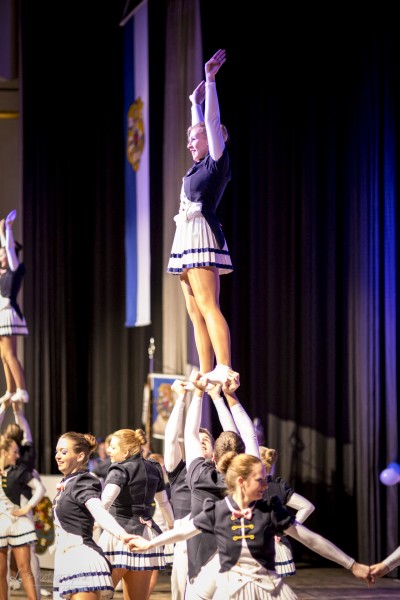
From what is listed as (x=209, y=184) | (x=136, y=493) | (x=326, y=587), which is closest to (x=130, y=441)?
(x=136, y=493)

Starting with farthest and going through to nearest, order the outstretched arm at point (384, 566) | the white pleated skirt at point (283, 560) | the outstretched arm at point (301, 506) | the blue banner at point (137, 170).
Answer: the blue banner at point (137, 170) → the white pleated skirt at point (283, 560) → the outstretched arm at point (301, 506) → the outstretched arm at point (384, 566)

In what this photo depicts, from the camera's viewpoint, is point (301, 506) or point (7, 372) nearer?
point (301, 506)

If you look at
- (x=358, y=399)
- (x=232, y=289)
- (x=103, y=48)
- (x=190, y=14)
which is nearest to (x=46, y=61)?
(x=103, y=48)

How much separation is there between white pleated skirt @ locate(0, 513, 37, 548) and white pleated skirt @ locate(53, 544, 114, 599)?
2111 mm

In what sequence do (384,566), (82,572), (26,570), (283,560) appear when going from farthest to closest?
(26,570)
(283,560)
(82,572)
(384,566)

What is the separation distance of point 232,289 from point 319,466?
1.82 meters

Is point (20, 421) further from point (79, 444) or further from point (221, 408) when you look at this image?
point (221, 408)

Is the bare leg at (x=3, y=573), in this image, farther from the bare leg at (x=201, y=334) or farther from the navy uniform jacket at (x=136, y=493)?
the bare leg at (x=201, y=334)

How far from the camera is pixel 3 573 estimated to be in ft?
19.8

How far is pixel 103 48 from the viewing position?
33.8 feet

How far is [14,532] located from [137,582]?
1676 mm

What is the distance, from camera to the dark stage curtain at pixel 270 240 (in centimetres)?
790

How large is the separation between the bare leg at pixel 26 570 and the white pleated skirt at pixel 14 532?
4 cm

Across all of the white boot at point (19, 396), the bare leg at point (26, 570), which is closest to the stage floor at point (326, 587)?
the bare leg at point (26, 570)
